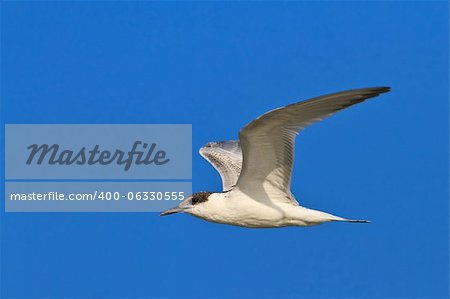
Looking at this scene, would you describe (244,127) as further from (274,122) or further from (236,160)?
(236,160)

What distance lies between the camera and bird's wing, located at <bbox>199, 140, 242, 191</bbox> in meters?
10.2

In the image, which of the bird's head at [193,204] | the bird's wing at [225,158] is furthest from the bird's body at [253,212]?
the bird's wing at [225,158]

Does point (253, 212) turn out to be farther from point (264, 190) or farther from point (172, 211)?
point (172, 211)

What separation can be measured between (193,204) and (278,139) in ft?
4.47

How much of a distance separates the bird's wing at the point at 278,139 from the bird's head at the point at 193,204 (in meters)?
0.41

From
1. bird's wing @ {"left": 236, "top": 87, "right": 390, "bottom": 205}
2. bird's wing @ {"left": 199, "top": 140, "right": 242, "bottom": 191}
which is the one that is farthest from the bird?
bird's wing @ {"left": 199, "top": 140, "right": 242, "bottom": 191}

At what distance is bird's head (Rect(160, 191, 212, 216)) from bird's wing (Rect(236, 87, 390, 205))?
41cm

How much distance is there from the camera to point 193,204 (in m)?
8.81

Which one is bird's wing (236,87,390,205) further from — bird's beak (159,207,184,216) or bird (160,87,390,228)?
bird's beak (159,207,184,216)

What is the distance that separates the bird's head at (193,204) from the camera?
873cm

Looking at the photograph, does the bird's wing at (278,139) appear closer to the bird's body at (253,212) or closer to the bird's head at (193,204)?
the bird's body at (253,212)

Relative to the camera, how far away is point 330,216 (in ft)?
27.3

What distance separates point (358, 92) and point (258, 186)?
1.89 metres

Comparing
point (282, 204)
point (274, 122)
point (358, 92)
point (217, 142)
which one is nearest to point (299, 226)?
point (282, 204)
